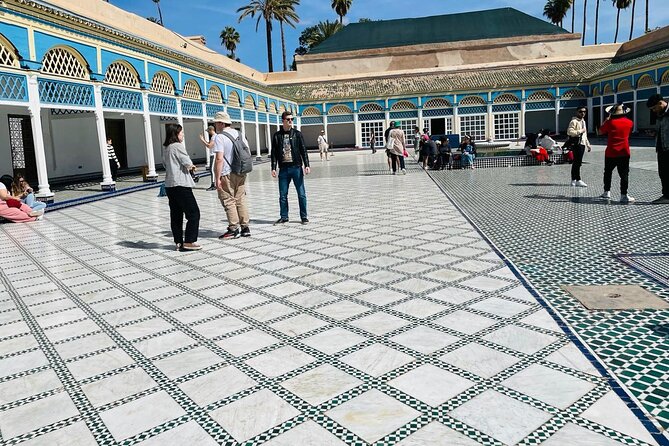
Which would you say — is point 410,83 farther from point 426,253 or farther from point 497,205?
point 426,253

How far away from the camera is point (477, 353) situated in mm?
2855

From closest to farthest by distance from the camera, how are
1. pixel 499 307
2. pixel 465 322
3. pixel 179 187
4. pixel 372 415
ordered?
pixel 372 415, pixel 465 322, pixel 499 307, pixel 179 187

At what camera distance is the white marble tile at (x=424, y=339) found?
2.97 m

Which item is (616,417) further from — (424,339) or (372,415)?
(424,339)

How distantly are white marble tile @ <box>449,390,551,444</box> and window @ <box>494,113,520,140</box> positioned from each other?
104 feet

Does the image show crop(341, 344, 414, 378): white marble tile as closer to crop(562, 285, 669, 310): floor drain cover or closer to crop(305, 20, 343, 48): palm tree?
crop(562, 285, 669, 310): floor drain cover

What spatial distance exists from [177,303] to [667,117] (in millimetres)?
6897

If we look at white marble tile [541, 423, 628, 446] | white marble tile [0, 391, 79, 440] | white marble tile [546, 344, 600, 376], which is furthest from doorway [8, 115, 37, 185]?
white marble tile [541, 423, 628, 446]

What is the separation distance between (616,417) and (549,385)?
1.11 ft

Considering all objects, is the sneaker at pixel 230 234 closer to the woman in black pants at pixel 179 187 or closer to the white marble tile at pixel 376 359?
the woman in black pants at pixel 179 187

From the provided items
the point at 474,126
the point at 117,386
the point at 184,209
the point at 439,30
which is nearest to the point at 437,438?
the point at 117,386

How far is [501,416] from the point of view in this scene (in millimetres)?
2219

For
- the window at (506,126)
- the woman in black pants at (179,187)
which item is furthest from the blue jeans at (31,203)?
the window at (506,126)

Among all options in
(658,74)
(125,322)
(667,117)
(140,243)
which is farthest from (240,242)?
(658,74)
